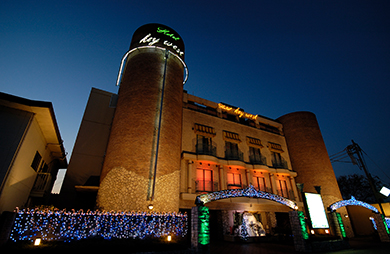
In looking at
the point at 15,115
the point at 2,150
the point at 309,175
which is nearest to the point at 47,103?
the point at 15,115

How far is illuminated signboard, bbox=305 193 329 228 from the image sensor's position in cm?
1378

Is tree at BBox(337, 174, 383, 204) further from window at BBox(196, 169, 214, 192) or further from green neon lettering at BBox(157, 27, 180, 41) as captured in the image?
green neon lettering at BBox(157, 27, 180, 41)

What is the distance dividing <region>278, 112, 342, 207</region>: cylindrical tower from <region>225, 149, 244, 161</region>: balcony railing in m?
8.20

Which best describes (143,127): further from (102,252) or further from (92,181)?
(102,252)

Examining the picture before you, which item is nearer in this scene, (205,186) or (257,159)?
(205,186)

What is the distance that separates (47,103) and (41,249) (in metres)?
7.02

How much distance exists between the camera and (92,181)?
1523 centimetres

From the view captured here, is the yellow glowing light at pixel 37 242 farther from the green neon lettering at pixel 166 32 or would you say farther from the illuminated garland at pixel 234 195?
the green neon lettering at pixel 166 32

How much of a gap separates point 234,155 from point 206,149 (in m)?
3.09

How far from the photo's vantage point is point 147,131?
14.4 m

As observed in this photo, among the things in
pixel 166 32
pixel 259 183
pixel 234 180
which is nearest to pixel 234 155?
pixel 234 180

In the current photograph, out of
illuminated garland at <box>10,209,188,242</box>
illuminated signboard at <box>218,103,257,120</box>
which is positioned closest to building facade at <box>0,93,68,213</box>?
illuminated garland at <box>10,209,188,242</box>

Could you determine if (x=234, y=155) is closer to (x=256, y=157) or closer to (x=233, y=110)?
(x=256, y=157)

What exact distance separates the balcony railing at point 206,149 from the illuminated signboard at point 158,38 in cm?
859
